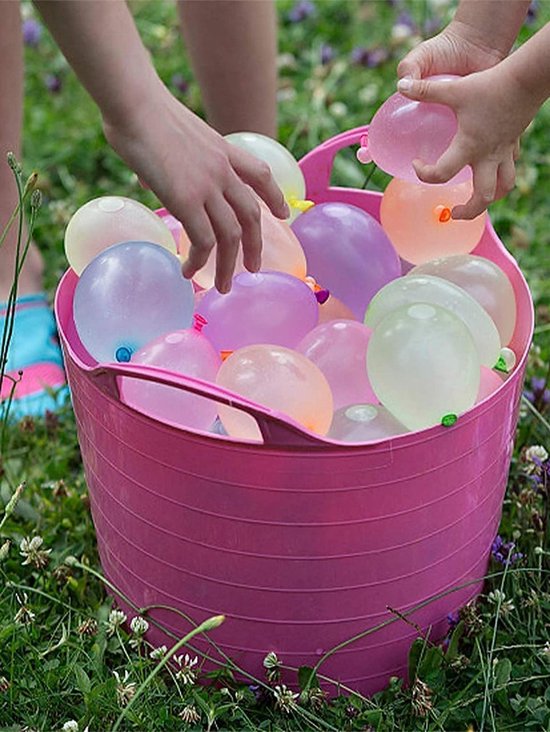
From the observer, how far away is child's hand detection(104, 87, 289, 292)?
3.38 ft

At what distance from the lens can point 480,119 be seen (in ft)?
3.58

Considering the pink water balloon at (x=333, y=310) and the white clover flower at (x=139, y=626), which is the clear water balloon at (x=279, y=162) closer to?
the pink water balloon at (x=333, y=310)

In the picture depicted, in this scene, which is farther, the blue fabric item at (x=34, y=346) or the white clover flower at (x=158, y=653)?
the blue fabric item at (x=34, y=346)

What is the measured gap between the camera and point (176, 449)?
104 cm

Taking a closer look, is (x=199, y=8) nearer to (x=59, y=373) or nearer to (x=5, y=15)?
(x=5, y=15)

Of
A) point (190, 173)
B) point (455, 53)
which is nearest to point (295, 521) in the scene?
point (190, 173)

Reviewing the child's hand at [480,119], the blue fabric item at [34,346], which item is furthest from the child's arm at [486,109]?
the blue fabric item at [34,346]

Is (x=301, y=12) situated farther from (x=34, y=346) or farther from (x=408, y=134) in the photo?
(x=408, y=134)

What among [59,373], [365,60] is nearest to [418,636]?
[59,373]

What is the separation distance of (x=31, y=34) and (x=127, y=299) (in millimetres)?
1521

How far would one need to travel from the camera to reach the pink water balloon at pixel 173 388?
1092 millimetres

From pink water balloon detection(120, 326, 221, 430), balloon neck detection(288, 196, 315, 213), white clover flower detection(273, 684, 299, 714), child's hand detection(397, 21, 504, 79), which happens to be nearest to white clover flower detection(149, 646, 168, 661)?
white clover flower detection(273, 684, 299, 714)

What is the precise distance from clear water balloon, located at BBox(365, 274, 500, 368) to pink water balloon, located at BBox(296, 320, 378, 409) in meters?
0.05

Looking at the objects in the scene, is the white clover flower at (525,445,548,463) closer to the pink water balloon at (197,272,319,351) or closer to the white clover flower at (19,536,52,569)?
the pink water balloon at (197,272,319,351)
